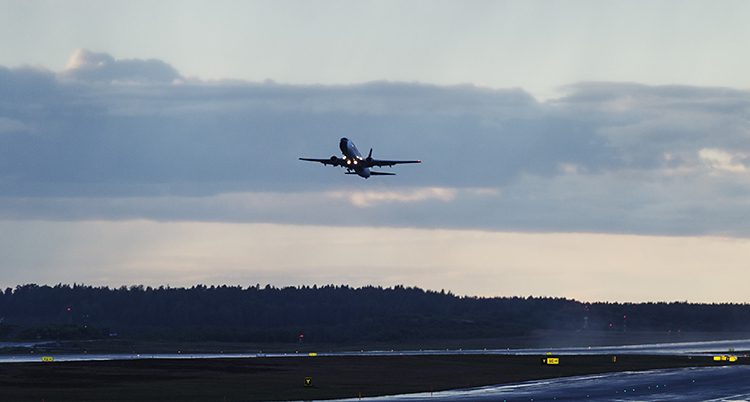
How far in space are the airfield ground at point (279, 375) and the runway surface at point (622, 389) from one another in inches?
237

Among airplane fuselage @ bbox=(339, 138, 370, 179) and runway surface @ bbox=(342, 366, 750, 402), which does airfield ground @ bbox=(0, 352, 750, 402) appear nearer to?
runway surface @ bbox=(342, 366, 750, 402)

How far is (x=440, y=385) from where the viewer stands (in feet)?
439

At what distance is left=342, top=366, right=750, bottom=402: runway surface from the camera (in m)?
115

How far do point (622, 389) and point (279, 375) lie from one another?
40.9 meters

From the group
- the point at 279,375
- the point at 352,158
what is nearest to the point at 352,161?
the point at 352,158

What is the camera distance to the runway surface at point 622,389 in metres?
115

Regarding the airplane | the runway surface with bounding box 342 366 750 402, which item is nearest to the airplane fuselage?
the airplane

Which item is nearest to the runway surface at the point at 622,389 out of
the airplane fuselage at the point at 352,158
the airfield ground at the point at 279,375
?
the airfield ground at the point at 279,375

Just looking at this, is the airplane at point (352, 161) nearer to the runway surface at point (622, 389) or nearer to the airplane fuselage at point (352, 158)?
the airplane fuselage at point (352, 158)

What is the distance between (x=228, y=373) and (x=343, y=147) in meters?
32.1

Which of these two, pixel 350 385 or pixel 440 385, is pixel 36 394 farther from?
pixel 440 385

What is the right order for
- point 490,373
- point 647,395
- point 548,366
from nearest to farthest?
point 647,395
point 490,373
point 548,366

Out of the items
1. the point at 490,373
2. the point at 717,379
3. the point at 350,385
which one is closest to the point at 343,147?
the point at 350,385

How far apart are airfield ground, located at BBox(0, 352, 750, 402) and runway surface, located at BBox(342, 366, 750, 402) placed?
6013 millimetres
